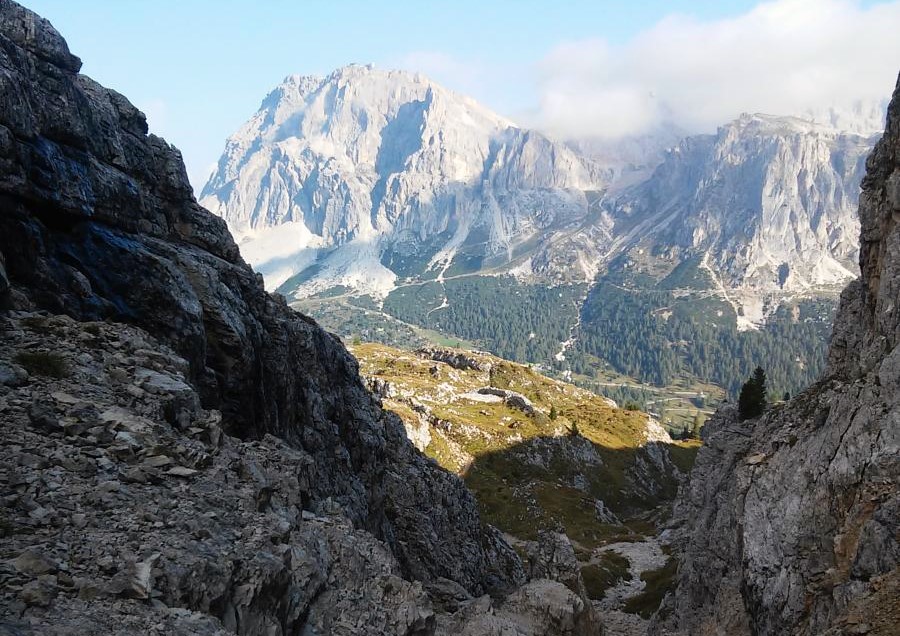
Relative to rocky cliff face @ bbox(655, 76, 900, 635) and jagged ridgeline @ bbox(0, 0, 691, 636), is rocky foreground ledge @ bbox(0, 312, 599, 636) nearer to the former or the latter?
jagged ridgeline @ bbox(0, 0, 691, 636)

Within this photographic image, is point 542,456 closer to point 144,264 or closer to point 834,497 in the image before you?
point 834,497

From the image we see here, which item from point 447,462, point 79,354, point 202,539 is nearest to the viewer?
point 202,539

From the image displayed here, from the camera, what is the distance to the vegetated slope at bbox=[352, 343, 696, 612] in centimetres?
11025

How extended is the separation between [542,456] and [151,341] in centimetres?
12122

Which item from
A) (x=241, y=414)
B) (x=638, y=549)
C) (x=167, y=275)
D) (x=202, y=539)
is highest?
(x=167, y=275)

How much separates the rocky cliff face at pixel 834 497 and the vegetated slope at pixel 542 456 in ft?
132

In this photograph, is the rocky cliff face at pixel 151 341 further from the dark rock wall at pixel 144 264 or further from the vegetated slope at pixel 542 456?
the vegetated slope at pixel 542 456

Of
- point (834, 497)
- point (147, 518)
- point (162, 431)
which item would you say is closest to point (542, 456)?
point (834, 497)

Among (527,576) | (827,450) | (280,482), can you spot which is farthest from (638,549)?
(280,482)

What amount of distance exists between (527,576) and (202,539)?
54569 millimetres

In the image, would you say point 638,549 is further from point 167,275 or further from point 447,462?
point 167,275

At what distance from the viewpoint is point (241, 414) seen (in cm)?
3472

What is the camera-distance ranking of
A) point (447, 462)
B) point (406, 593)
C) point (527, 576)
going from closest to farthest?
point (406, 593) → point (527, 576) → point (447, 462)

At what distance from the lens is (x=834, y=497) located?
34938mm
